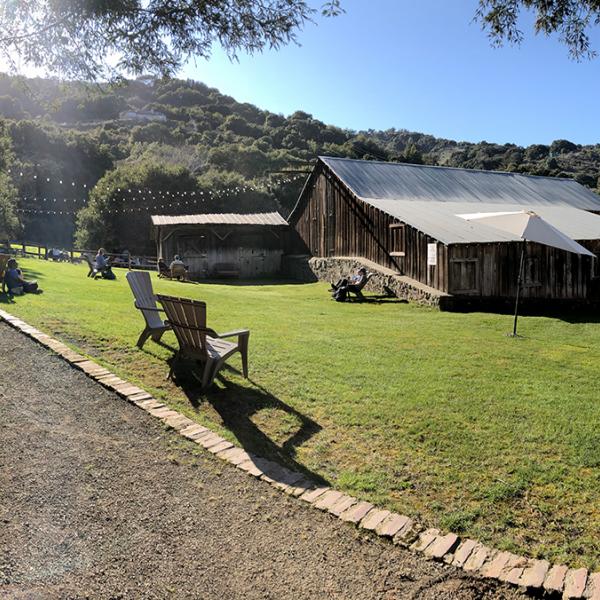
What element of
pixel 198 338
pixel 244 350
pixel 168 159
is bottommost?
pixel 244 350

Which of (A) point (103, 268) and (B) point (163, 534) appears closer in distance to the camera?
(B) point (163, 534)

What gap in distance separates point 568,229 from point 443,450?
17986 millimetres

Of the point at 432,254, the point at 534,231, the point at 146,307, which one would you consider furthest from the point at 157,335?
the point at 432,254

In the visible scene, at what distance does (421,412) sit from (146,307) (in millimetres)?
3790

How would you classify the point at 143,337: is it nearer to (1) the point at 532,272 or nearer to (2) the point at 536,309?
(2) the point at 536,309

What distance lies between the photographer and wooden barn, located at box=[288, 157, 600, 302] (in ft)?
51.2

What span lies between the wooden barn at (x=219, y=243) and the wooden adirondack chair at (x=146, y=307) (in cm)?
1817

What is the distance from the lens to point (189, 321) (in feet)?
18.4

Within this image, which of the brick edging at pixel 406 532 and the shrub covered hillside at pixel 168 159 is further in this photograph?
the shrub covered hillside at pixel 168 159

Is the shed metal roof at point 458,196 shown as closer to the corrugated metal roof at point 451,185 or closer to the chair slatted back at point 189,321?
the corrugated metal roof at point 451,185

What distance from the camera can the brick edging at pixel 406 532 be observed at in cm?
276

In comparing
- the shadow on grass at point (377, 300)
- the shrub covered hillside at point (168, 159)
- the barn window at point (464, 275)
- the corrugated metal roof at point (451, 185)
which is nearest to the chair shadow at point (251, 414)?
the shadow on grass at point (377, 300)

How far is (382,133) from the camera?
87.6m

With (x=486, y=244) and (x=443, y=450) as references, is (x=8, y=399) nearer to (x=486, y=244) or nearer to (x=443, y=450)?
(x=443, y=450)
